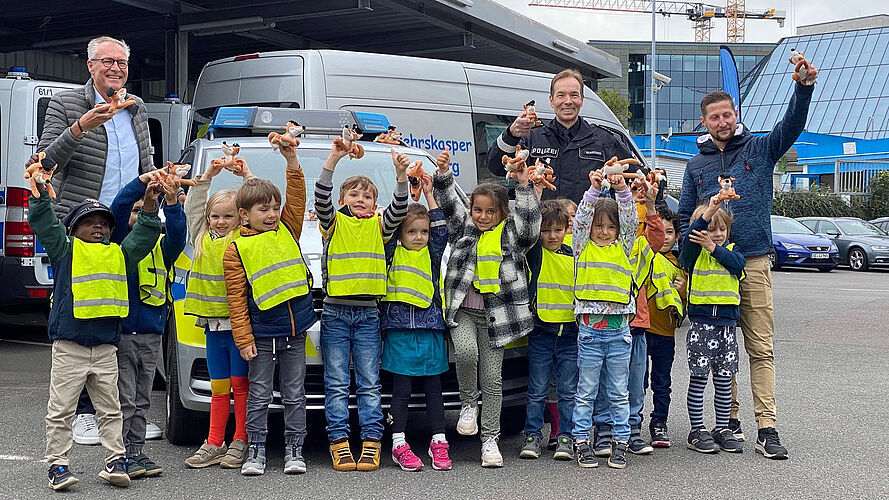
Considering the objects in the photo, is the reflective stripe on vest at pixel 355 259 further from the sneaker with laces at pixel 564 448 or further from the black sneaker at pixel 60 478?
the black sneaker at pixel 60 478

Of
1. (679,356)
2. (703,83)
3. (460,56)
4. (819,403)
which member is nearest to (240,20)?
(460,56)

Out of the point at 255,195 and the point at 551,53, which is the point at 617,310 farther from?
the point at 551,53

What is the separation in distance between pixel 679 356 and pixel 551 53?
1198 centimetres

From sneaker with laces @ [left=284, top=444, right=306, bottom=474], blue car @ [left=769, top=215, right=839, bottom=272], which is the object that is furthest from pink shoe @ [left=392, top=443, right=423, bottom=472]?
blue car @ [left=769, top=215, right=839, bottom=272]

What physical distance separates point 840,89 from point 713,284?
220 ft

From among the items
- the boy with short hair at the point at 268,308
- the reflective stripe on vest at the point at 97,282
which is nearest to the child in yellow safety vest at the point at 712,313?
the boy with short hair at the point at 268,308

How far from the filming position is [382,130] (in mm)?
7535

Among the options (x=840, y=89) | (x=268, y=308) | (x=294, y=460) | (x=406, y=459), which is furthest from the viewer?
(x=840, y=89)

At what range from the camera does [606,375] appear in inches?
Result: 227

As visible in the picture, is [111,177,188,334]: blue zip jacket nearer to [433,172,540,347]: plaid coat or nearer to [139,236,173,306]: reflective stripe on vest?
[139,236,173,306]: reflective stripe on vest

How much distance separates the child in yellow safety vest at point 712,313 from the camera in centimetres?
593

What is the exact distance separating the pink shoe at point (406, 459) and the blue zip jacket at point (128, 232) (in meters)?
1.44

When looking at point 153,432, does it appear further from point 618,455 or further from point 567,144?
point 567,144

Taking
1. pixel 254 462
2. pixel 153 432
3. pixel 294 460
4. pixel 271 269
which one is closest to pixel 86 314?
pixel 271 269
